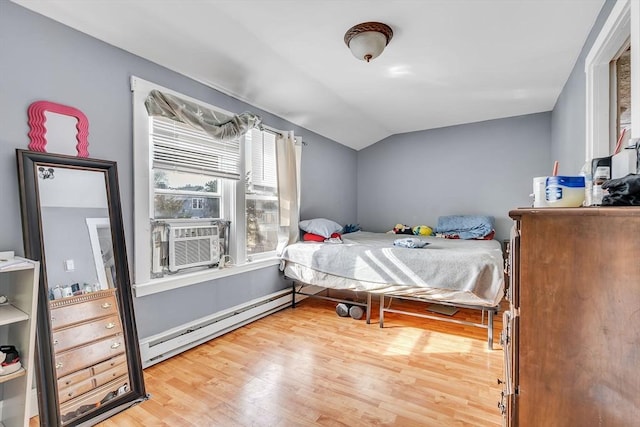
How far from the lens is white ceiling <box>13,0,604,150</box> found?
6.15 ft

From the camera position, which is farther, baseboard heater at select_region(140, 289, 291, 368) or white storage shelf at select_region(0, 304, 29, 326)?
baseboard heater at select_region(140, 289, 291, 368)

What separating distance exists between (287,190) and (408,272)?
1.55m

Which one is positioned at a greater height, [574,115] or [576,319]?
[574,115]

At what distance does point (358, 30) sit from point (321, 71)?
74cm

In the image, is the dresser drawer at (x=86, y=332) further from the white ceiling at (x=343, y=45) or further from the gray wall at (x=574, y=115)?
the gray wall at (x=574, y=115)

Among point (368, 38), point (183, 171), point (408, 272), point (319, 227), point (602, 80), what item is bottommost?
point (408, 272)

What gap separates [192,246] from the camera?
2.52 metres

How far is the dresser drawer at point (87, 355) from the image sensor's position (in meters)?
1.58

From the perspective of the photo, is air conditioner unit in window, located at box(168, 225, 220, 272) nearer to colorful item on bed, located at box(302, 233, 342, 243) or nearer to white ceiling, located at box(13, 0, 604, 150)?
colorful item on bed, located at box(302, 233, 342, 243)

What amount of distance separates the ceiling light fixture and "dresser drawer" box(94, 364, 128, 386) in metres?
2.63

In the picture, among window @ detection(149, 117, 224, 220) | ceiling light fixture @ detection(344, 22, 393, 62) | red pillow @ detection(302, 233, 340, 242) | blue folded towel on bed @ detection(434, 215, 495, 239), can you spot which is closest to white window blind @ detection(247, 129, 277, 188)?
window @ detection(149, 117, 224, 220)

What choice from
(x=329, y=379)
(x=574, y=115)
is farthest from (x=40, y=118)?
(x=574, y=115)

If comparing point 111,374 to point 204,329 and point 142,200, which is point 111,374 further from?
point 142,200

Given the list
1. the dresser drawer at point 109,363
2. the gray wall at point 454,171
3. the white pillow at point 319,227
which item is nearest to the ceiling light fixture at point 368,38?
the white pillow at point 319,227
